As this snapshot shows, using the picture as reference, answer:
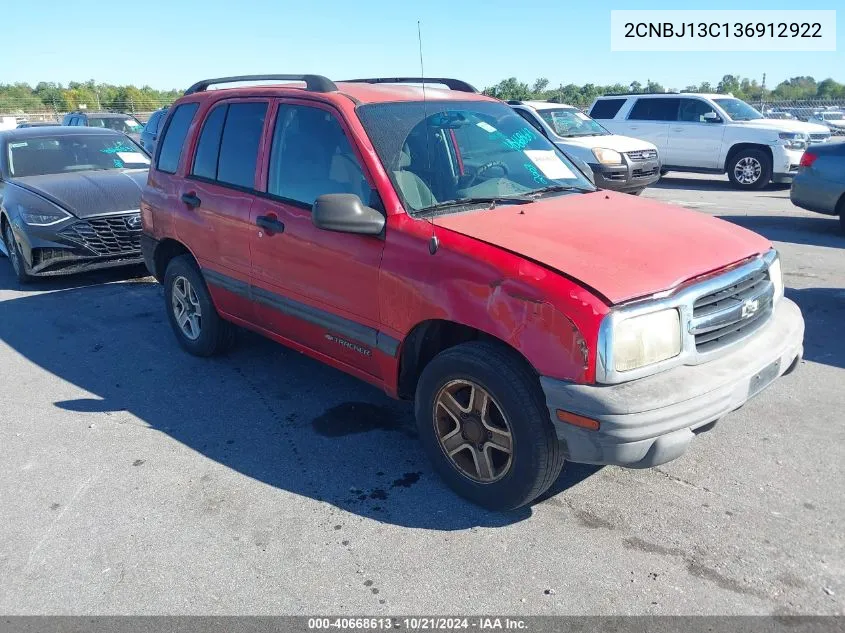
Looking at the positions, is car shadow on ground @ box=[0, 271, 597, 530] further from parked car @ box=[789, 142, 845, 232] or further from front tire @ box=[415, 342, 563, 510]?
parked car @ box=[789, 142, 845, 232]

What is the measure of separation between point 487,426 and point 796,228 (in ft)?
27.7

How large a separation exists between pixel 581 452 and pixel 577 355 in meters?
0.42

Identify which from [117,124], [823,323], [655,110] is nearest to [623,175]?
[655,110]

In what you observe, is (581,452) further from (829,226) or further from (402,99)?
(829,226)

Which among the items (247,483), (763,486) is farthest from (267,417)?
(763,486)

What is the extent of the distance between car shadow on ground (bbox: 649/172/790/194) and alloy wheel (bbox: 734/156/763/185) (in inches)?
9.8

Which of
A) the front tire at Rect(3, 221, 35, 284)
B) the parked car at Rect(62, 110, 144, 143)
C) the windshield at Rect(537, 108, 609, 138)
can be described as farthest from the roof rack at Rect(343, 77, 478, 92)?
the parked car at Rect(62, 110, 144, 143)

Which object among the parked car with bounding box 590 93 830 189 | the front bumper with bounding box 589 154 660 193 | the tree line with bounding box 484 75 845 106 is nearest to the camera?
the front bumper with bounding box 589 154 660 193

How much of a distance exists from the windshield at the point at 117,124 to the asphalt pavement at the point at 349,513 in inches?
602

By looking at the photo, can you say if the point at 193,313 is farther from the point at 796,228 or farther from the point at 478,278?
the point at 796,228

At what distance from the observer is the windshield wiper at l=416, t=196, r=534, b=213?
3.71 m

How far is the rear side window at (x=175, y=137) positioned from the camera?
531 cm

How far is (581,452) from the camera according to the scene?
2965mm

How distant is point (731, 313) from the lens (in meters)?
3.22
